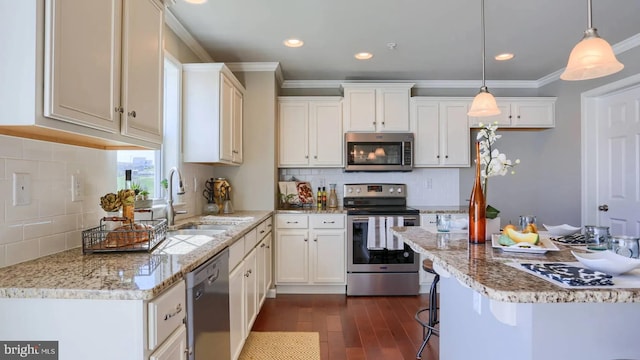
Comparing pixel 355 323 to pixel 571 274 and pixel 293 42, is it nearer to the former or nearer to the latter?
pixel 571 274

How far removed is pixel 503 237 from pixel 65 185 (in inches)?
77.8

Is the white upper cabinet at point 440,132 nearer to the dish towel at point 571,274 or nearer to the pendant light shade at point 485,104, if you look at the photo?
the pendant light shade at point 485,104

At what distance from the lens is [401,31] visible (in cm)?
276

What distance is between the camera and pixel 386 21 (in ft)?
8.48

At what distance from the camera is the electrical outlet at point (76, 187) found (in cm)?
A: 158

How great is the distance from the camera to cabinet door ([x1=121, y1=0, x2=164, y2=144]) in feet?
4.77

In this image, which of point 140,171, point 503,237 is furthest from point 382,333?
point 140,171

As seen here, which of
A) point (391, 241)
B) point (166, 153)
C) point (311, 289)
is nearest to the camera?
point (166, 153)

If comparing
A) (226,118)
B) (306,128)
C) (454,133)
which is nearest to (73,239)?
(226,118)

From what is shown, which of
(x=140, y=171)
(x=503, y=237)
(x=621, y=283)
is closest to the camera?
(x=621, y=283)

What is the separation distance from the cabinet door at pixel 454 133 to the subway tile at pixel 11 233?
12.0 feet

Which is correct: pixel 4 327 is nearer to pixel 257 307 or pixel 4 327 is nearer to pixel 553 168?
pixel 257 307

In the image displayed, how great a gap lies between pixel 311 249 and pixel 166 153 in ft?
5.66

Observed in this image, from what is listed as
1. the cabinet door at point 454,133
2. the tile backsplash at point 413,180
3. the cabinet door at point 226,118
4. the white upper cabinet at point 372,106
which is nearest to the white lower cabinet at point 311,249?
the tile backsplash at point 413,180
